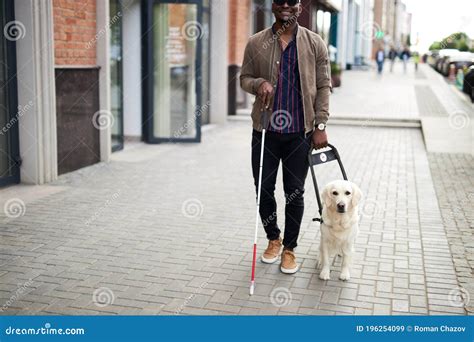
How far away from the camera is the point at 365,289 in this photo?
4.79 metres

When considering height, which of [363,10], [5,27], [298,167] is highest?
[363,10]

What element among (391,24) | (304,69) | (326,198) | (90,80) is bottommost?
(326,198)

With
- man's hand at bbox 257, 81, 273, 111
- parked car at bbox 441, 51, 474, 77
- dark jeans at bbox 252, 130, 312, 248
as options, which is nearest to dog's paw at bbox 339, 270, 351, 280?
dark jeans at bbox 252, 130, 312, 248

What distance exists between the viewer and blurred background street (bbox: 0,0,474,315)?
186 inches

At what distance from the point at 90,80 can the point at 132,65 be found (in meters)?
2.81

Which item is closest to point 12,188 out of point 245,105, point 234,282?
point 234,282

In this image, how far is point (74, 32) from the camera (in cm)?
920

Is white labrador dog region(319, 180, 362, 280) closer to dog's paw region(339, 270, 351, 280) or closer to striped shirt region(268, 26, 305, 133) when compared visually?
dog's paw region(339, 270, 351, 280)

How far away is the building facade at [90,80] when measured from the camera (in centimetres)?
819

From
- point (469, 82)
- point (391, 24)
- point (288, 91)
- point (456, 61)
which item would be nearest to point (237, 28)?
point (469, 82)

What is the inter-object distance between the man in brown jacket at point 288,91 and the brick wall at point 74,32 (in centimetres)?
474

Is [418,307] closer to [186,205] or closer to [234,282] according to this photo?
[234,282]

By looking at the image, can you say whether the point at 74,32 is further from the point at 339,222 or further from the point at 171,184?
the point at 339,222

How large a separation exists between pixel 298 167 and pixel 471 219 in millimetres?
3019
